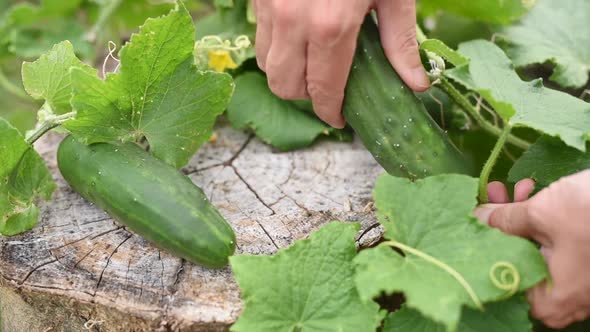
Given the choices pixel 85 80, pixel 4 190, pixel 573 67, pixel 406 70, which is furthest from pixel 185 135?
pixel 573 67

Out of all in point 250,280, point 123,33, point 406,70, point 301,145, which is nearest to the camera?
point 250,280

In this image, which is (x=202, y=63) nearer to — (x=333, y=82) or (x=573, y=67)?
(x=333, y=82)

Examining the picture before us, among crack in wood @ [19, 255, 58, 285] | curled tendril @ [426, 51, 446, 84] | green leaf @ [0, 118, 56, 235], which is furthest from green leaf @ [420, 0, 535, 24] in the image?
crack in wood @ [19, 255, 58, 285]

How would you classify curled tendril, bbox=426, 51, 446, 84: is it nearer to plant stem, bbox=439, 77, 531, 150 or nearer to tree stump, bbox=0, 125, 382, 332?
plant stem, bbox=439, 77, 531, 150

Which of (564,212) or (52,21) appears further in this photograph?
(52,21)

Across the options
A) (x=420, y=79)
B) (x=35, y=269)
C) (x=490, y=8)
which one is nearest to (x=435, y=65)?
(x=420, y=79)

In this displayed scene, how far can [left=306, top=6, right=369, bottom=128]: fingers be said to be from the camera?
1.68m

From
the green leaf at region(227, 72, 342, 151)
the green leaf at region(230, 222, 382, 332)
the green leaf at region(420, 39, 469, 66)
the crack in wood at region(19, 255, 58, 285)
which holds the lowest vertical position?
the crack in wood at region(19, 255, 58, 285)

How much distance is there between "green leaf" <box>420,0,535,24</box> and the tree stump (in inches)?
23.4

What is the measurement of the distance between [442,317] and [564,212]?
329mm

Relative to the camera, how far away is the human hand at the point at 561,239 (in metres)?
1.44

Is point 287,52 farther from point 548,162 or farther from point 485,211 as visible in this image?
point 548,162

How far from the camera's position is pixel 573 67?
7.88ft

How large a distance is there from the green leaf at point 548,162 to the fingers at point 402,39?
32cm
